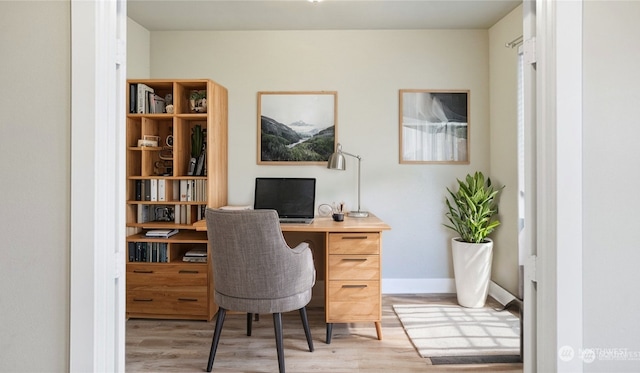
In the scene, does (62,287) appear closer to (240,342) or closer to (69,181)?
(69,181)

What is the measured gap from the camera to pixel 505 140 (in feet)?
11.0

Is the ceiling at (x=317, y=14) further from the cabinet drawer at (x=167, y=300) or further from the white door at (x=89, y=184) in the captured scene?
the cabinet drawer at (x=167, y=300)

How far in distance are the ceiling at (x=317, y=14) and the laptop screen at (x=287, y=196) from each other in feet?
4.61

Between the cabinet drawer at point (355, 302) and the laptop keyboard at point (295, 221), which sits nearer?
the cabinet drawer at point (355, 302)

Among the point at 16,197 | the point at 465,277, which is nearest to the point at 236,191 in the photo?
the point at 465,277

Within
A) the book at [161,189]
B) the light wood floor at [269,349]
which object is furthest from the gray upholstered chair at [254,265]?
the book at [161,189]

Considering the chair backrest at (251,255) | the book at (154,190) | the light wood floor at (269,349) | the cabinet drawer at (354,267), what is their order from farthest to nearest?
the book at (154,190) < the cabinet drawer at (354,267) < the light wood floor at (269,349) < the chair backrest at (251,255)

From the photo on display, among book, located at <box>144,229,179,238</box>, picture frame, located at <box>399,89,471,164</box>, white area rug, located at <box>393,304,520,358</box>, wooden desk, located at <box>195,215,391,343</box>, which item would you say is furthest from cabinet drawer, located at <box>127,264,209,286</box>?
picture frame, located at <box>399,89,471,164</box>

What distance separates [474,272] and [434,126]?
1.38 metres

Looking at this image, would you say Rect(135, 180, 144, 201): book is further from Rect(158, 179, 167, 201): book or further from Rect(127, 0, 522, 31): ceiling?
Rect(127, 0, 522, 31): ceiling

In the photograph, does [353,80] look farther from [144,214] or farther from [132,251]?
[132,251]

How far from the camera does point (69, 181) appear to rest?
1.11 meters
